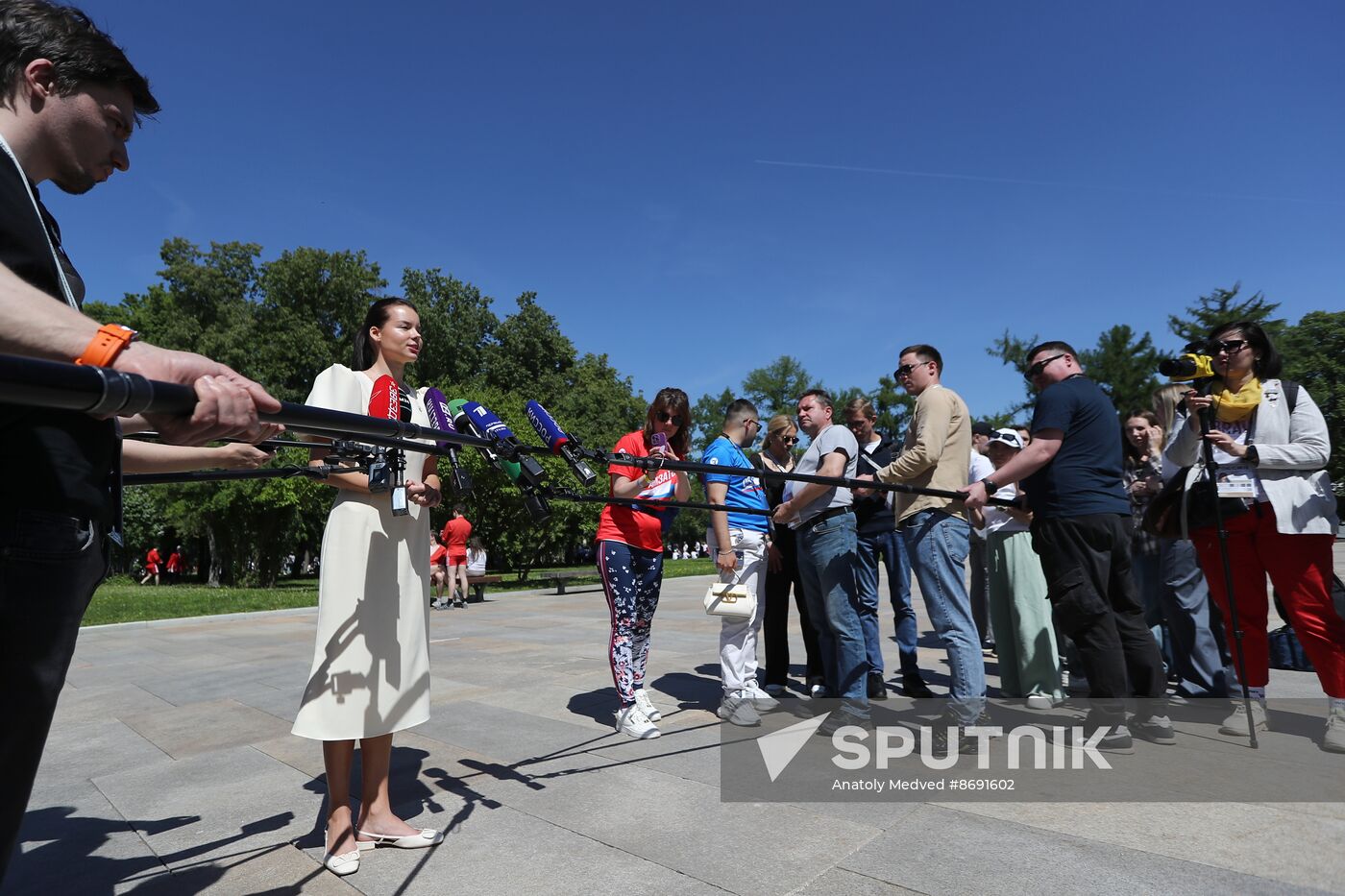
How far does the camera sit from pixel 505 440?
244 cm

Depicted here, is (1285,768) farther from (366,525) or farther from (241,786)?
(241,786)

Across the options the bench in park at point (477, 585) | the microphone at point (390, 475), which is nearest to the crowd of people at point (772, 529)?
the microphone at point (390, 475)

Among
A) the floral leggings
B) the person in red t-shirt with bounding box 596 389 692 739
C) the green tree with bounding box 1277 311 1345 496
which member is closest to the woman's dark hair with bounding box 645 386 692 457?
the person in red t-shirt with bounding box 596 389 692 739

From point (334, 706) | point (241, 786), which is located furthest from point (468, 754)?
point (334, 706)

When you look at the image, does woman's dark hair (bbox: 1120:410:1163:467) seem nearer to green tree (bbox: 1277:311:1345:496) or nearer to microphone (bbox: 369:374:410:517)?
microphone (bbox: 369:374:410:517)

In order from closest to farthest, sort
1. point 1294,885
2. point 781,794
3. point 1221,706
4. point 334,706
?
point 1294,885 < point 334,706 < point 781,794 < point 1221,706

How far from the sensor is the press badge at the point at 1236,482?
4090 mm

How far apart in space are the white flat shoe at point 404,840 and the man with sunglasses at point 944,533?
2.49 metres

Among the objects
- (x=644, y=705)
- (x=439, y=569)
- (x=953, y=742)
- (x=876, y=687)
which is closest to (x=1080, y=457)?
(x=953, y=742)

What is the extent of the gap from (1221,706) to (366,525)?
5.24 metres

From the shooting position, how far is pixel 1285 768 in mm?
3496

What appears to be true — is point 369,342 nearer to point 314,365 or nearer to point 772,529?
point 772,529

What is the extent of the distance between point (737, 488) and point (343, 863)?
356cm

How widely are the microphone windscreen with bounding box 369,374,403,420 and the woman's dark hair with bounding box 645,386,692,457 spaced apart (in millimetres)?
1867
